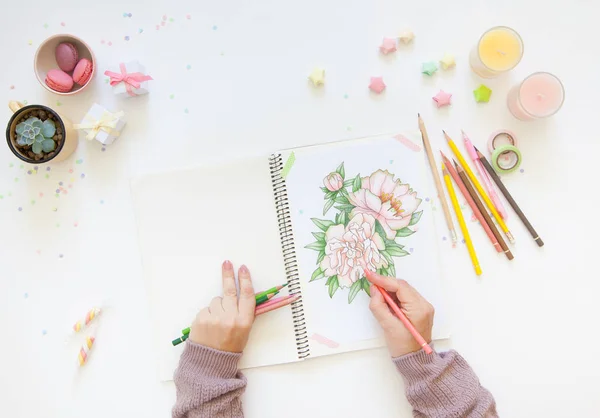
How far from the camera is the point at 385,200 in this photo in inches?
33.7

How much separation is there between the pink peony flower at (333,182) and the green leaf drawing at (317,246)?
0.10 metres

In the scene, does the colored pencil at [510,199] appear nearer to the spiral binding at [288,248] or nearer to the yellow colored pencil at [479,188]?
the yellow colored pencil at [479,188]

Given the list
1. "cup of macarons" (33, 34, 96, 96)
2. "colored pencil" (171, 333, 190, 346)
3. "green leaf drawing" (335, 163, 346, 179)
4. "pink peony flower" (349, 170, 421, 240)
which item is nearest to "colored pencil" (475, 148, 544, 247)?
"pink peony flower" (349, 170, 421, 240)

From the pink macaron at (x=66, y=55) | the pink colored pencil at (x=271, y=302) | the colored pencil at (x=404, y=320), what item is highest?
the pink macaron at (x=66, y=55)

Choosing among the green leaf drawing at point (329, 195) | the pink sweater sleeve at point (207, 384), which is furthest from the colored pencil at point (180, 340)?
the green leaf drawing at point (329, 195)

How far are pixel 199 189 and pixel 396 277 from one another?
383mm

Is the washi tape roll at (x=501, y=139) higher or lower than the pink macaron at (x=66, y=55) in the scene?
lower

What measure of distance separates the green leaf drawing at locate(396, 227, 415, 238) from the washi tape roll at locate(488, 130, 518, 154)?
0.20m

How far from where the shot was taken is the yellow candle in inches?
32.6

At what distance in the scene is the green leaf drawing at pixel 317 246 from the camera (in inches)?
33.5

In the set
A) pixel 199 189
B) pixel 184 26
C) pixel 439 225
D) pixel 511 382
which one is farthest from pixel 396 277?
pixel 184 26

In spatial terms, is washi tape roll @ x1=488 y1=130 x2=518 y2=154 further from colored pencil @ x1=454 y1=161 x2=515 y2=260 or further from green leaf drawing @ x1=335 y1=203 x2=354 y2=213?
green leaf drawing @ x1=335 y1=203 x2=354 y2=213

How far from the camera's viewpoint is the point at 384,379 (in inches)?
33.2

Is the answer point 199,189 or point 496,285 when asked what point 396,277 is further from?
point 199,189
